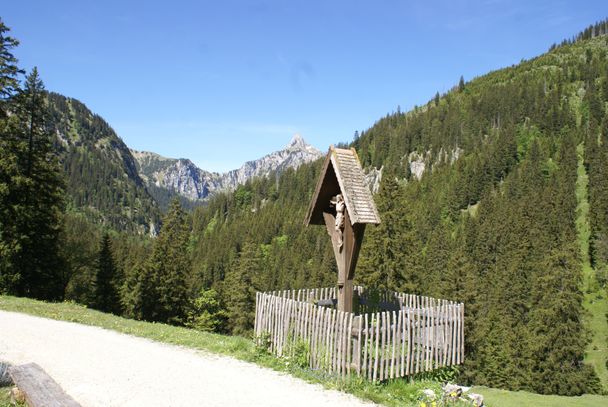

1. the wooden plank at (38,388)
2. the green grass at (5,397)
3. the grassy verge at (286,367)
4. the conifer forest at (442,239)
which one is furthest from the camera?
the conifer forest at (442,239)

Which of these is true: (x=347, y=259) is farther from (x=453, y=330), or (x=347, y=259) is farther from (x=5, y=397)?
A: (x=5, y=397)

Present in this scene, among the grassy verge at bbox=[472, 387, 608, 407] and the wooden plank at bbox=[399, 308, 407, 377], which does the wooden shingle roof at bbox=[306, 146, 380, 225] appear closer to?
the wooden plank at bbox=[399, 308, 407, 377]

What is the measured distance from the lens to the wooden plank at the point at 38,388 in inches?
277

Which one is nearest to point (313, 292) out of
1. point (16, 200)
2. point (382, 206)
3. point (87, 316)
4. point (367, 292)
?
point (367, 292)

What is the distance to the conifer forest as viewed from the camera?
3272cm

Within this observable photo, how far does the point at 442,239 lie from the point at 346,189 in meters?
75.7

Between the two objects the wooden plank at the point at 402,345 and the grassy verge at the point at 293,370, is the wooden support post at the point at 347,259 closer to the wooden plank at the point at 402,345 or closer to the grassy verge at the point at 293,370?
the wooden plank at the point at 402,345

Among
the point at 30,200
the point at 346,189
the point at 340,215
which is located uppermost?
the point at 30,200

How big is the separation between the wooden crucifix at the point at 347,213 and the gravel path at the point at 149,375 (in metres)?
3.13

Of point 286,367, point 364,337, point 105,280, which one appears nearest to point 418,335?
point 364,337

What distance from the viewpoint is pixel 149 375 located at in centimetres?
968

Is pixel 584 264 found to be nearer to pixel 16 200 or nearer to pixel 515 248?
pixel 515 248

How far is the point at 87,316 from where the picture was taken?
61.4 ft

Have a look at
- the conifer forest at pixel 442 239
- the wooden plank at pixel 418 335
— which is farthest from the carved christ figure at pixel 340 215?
the conifer forest at pixel 442 239
